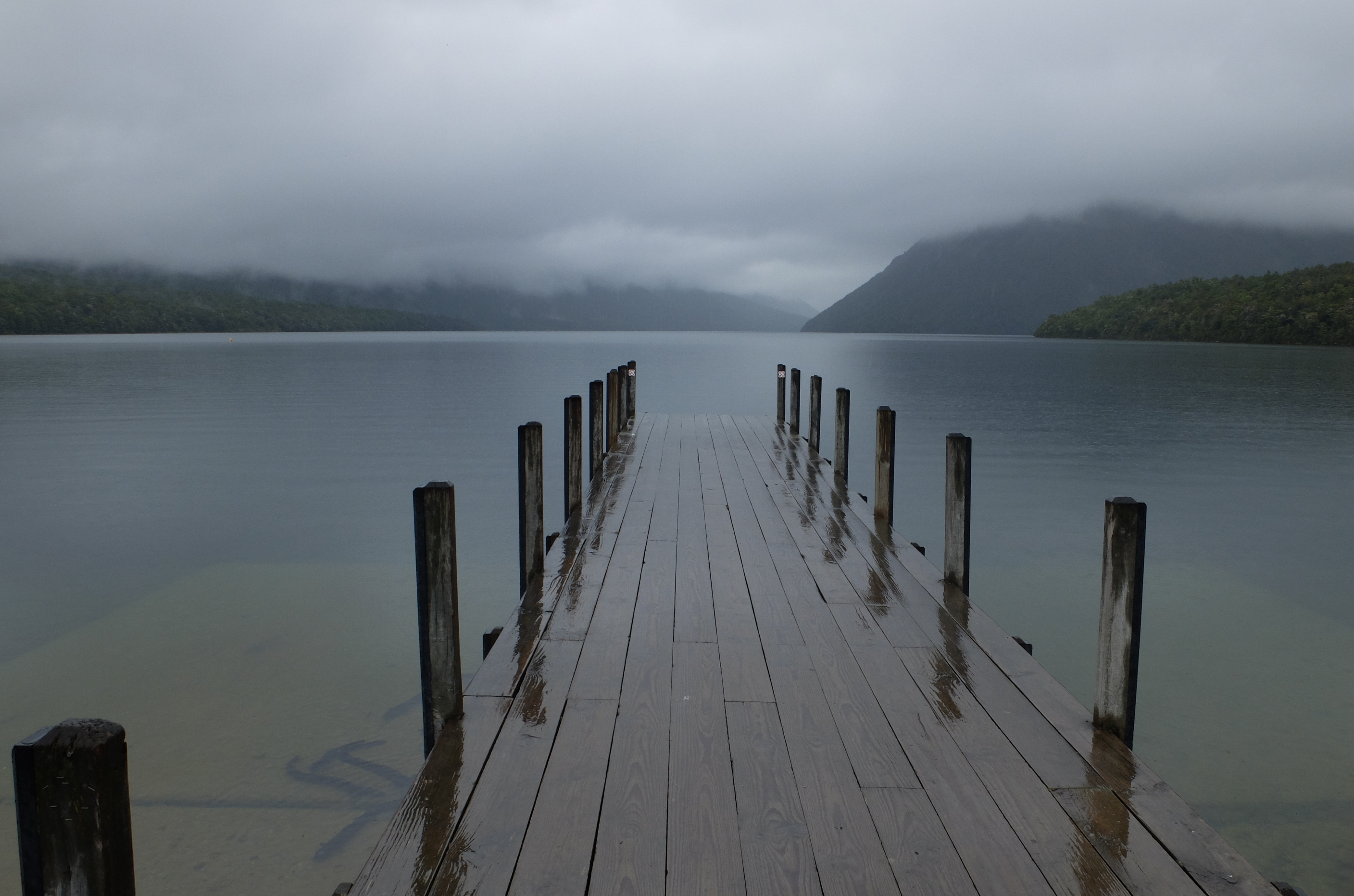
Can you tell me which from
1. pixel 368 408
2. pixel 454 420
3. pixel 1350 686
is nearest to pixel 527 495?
pixel 1350 686

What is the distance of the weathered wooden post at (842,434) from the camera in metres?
9.92

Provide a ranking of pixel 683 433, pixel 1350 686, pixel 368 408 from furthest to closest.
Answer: pixel 368 408, pixel 683 433, pixel 1350 686

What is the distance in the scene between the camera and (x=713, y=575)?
219 inches

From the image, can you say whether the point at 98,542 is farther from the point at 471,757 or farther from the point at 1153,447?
the point at 1153,447

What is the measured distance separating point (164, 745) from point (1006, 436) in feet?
63.8

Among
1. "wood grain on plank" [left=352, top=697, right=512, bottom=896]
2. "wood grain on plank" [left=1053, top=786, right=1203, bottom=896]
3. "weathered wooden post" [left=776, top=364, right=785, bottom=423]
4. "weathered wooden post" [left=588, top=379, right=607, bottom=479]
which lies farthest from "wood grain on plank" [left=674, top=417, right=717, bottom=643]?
"weathered wooden post" [left=776, top=364, right=785, bottom=423]

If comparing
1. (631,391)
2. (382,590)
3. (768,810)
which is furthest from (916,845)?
(631,391)

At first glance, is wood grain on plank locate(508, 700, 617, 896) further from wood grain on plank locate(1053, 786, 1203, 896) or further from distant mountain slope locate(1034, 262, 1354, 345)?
distant mountain slope locate(1034, 262, 1354, 345)

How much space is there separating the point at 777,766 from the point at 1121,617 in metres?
1.43

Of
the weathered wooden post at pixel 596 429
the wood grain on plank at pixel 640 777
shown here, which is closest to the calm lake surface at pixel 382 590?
the weathered wooden post at pixel 596 429

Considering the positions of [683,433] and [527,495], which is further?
[683,433]

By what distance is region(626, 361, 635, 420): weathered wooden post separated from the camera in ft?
51.4

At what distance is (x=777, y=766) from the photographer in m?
3.07

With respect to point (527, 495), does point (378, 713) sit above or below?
below
